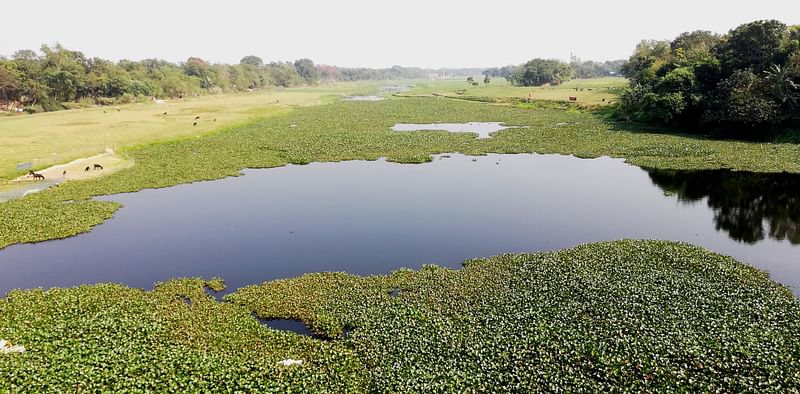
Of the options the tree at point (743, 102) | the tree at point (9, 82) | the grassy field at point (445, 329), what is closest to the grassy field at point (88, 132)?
the tree at point (9, 82)

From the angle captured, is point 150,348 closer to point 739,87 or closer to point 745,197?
point 745,197

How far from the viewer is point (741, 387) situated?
14797 millimetres

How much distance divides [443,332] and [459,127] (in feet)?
207

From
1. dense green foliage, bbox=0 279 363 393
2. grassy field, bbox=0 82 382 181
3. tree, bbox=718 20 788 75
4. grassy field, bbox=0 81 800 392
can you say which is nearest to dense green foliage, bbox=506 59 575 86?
grassy field, bbox=0 82 382 181

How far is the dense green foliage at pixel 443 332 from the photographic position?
50.9 feet

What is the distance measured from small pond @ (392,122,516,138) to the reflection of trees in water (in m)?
32.3

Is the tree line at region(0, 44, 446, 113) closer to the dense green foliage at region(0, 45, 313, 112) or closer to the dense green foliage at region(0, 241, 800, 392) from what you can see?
the dense green foliage at region(0, 45, 313, 112)

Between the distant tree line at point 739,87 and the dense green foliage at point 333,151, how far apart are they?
380 centimetres

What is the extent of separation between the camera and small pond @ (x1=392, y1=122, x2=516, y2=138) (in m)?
73.8

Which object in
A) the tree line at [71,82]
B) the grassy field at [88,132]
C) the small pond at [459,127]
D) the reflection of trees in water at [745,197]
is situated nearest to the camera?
the reflection of trees in water at [745,197]

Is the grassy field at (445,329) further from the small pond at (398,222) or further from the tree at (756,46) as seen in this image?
the tree at (756,46)

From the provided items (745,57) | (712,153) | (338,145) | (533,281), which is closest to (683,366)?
(533,281)

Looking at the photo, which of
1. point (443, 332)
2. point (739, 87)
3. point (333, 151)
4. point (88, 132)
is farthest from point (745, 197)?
point (88, 132)

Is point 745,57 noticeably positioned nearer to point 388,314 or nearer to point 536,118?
point 536,118
